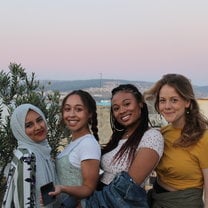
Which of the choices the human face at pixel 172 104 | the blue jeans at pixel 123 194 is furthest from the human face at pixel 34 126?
the human face at pixel 172 104

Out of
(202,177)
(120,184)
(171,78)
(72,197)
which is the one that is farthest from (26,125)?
(202,177)

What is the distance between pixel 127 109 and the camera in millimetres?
2783

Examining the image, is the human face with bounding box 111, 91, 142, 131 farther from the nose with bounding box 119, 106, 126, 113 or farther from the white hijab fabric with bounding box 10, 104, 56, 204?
the white hijab fabric with bounding box 10, 104, 56, 204

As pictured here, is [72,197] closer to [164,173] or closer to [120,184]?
[120,184]

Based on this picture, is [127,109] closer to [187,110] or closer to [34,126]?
[187,110]

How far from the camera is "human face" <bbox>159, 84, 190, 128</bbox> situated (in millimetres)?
2758

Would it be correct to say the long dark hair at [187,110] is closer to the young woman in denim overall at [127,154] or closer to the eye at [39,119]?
the young woman in denim overall at [127,154]

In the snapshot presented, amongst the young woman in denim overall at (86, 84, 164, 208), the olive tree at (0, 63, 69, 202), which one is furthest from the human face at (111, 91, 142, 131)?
the olive tree at (0, 63, 69, 202)

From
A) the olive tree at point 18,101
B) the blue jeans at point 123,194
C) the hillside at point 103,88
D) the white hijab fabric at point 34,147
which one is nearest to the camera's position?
the blue jeans at point 123,194

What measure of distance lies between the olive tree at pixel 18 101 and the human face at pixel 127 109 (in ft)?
6.93

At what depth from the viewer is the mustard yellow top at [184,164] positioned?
2.65 metres

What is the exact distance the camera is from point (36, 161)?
285 cm

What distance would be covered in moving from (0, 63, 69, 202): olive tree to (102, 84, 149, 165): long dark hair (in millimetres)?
2029

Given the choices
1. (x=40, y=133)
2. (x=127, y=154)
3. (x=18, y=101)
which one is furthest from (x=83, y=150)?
(x=18, y=101)
